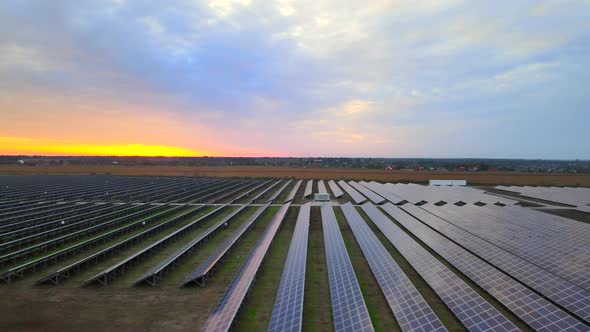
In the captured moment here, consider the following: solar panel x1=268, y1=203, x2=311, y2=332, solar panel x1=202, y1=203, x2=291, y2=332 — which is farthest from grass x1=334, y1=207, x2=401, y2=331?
solar panel x1=202, y1=203, x2=291, y2=332

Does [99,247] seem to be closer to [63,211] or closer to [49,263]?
[49,263]

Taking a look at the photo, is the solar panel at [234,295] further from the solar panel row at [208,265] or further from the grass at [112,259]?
the grass at [112,259]

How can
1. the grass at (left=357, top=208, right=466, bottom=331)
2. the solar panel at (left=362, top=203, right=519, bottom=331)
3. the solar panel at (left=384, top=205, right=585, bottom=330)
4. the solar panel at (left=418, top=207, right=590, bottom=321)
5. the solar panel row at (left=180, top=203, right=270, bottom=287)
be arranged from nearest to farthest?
the solar panel at (left=384, top=205, right=585, bottom=330) → the solar panel at (left=362, top=203, right=519, bottom=331) → the solar panel at (left=418, top=207, right=590, bottom=321) → the grass at (left=357, top=208, right=466, bottom=331) → the solar panel row at (left=180, top=203, right=270, bottom=287)

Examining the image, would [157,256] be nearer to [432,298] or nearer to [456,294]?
[432,298]

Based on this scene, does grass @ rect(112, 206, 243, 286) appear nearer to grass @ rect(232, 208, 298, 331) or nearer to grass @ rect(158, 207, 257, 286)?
grass @ rect(158, 207, 257, 286)

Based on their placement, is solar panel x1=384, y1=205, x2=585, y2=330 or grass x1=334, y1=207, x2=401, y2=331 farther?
grass x1=334, y1=207, x2=401, y2=331

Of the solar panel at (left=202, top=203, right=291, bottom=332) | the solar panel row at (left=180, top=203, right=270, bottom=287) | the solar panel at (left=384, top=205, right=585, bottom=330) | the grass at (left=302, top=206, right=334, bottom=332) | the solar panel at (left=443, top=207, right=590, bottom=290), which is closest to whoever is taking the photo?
the solar panel at (left=384, top=205, right=585, bottom=330)

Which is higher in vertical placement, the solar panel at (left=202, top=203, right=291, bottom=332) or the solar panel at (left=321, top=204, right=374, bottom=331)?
the solar panel at (left=321, top=204, right=374, bottom=331)
